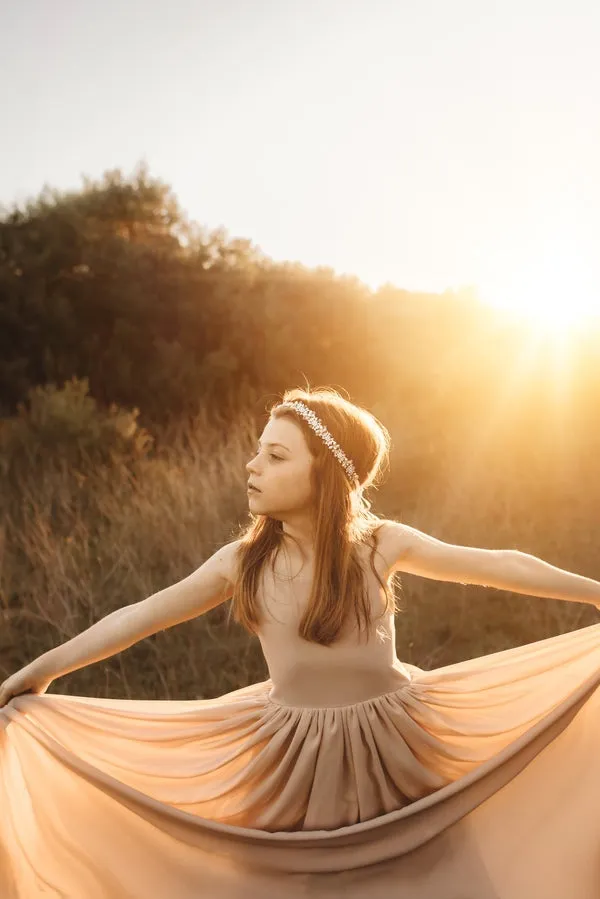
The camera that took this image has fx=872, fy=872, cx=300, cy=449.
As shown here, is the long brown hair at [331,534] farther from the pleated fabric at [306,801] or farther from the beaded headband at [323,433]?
the pleated fabric at [306,801]

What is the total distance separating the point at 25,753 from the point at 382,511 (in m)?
4.33

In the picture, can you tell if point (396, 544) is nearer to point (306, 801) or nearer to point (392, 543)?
point (392, 543)

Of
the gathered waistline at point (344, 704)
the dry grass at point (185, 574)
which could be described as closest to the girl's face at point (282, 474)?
the gathered waistline at point (344, 704)

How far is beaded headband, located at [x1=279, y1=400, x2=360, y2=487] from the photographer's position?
2.09m

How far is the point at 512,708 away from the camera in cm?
218

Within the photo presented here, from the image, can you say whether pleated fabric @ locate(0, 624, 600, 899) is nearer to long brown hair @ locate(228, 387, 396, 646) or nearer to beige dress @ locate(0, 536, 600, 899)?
beige dress @ locate(0, 536, 600, 899)

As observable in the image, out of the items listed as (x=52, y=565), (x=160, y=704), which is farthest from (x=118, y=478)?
(x=160, y=704)

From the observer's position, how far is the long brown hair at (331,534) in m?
2.00

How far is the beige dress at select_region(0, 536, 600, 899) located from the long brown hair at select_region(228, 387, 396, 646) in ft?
0.17

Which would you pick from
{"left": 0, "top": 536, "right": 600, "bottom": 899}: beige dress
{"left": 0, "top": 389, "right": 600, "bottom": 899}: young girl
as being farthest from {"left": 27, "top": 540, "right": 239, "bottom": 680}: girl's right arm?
{"left": 0, "top": 536, "right": 600, "bottom": 899}: beige dress

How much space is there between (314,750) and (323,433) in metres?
0.73

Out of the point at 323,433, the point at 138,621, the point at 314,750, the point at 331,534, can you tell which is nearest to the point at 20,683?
the point at 138,621

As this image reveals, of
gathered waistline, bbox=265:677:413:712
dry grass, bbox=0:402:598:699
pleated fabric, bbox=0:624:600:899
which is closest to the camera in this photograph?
pleated fabric, bbox=0:624:600:899

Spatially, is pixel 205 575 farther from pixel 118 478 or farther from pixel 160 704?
pixel 118 478
